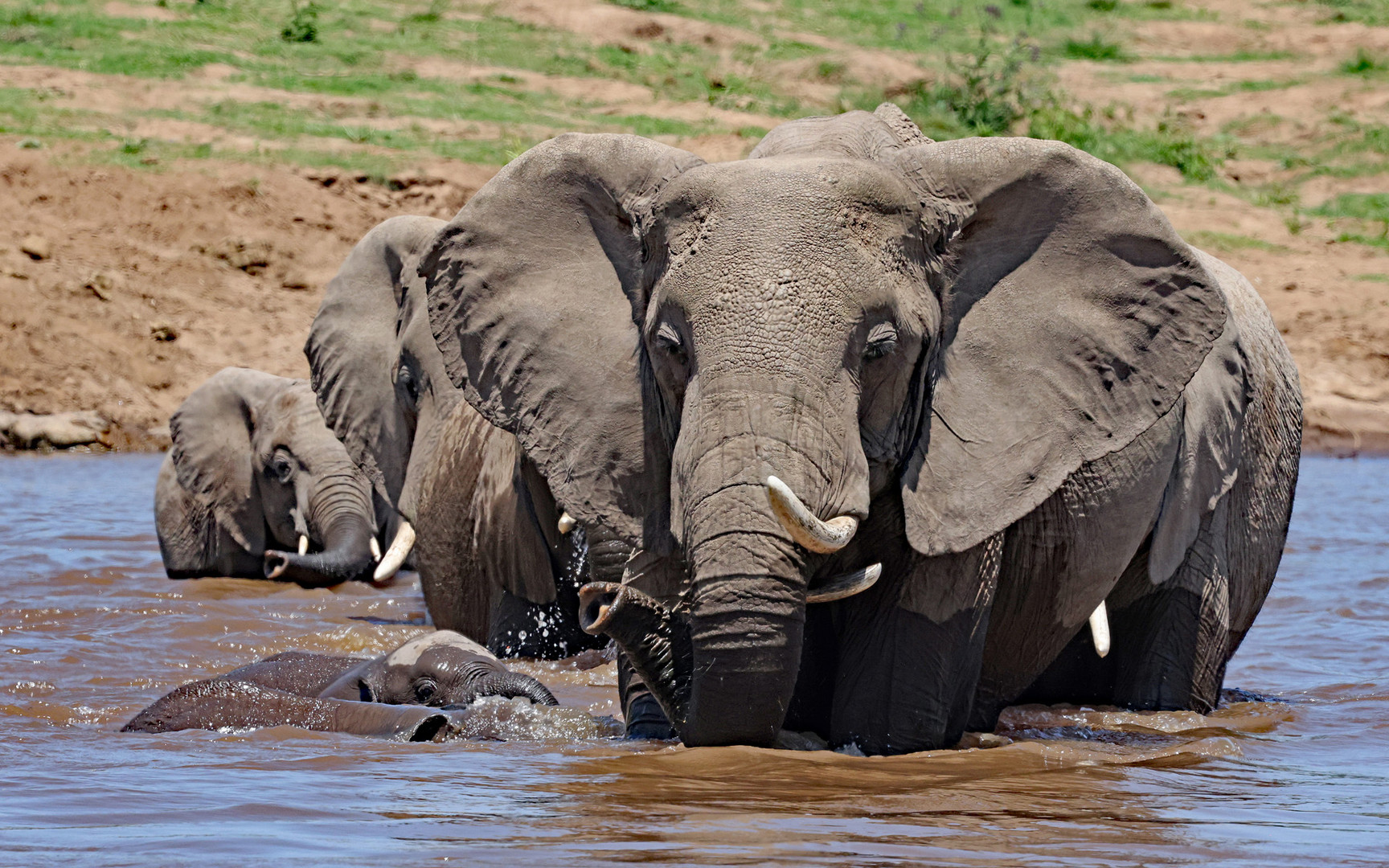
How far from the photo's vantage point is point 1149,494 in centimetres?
577

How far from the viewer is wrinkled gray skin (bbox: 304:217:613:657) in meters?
7.25

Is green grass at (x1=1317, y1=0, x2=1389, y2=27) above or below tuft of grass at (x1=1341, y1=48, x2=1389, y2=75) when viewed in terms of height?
above

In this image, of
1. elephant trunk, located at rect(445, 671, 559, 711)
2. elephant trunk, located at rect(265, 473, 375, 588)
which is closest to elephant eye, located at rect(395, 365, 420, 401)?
elephant trunk, located at rect(445, 671, 559, 711)

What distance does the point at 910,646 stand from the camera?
5.12 m

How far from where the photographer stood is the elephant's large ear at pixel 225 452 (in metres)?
12.6

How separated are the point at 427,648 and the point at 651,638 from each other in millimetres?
1623

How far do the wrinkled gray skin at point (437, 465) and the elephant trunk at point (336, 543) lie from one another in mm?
1763

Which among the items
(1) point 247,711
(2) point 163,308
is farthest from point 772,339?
(2) point 163,308

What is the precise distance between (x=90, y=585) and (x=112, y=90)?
18.6 meters

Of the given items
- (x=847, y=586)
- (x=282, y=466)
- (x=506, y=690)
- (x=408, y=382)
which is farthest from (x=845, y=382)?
(x=282, y=466)

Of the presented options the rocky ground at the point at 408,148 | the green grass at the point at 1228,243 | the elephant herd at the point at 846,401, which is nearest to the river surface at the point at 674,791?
the elephant herd at the point at 846,401

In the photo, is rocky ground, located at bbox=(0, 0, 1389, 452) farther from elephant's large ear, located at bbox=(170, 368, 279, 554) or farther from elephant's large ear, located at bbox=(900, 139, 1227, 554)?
elephant's large ear, located at bbox=(900, 139, 1227, 554)

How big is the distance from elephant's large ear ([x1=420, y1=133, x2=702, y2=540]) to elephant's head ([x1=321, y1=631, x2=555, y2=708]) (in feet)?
3.53

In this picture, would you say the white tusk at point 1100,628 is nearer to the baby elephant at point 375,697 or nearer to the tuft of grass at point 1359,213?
the baby elephant at point 375,697
